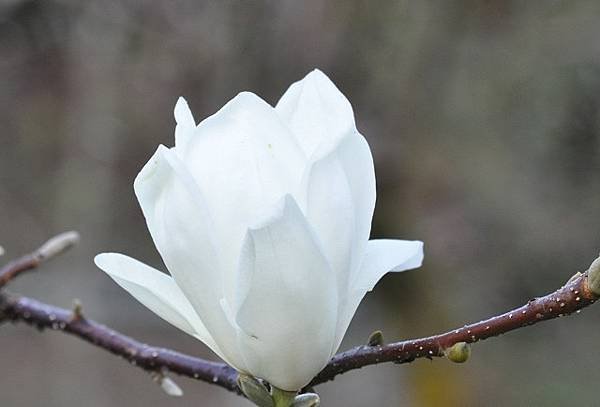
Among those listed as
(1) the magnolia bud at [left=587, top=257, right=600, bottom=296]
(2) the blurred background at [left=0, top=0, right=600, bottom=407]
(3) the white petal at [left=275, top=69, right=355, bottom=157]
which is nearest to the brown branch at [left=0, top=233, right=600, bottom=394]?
(1) the magnolia bud at [left=587, top=257, right=600, bottom=296]

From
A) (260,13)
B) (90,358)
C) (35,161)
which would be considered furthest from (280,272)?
(90,358)

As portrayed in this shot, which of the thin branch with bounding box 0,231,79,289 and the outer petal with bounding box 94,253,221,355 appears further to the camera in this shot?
the thin branch with bounding box 0,231,79,289

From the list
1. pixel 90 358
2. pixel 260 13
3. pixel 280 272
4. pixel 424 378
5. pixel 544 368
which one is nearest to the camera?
pixel 280 272

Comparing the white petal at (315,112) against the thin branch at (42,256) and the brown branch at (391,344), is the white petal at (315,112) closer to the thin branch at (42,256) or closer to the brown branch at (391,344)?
the brown branch at (391,344)

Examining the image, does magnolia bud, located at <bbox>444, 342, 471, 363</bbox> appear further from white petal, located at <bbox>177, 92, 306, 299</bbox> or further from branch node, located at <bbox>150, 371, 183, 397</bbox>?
branch node, located at <bbox>150, 371, 183, 397</bbox>

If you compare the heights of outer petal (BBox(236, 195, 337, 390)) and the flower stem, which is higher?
outer petal (BBox(236, 195, 337, 390))

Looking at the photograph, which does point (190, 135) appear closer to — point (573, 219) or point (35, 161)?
point (573, 219)

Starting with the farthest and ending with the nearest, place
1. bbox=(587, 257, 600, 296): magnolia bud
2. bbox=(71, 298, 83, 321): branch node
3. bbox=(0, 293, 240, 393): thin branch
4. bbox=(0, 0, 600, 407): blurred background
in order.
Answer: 1. bbox=(0, 0, 600, 407): blurred background
2. bbox=(71, 298, 83, 321): branch node
3. bbox=(0, 293, 240, 393): thin branch
4. bbox=(587, 257, 600, 296): magnolia bud
